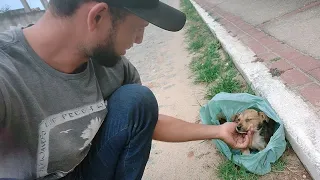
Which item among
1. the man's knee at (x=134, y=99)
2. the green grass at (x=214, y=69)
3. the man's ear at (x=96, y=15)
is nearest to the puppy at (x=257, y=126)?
the green grass at (x=214, y=69)

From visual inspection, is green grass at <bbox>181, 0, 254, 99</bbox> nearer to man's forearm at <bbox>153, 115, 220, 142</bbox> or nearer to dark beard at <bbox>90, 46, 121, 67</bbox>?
man's forearm at <bbox>153, 115, 220, 142</bbox>

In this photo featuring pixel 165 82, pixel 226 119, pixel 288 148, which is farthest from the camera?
pixel 165 82

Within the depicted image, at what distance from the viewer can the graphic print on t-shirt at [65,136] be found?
1242 mm

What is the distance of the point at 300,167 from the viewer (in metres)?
1.66

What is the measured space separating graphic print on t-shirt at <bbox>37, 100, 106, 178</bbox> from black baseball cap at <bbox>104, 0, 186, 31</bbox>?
0.49 m

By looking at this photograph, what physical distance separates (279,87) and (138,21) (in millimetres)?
1185

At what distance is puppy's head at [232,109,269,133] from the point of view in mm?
1866

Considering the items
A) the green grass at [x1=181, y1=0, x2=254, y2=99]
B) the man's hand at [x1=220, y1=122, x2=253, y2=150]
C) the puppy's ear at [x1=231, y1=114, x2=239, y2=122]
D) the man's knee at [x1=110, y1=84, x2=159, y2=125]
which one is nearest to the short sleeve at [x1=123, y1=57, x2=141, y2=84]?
the man's knee at [x1=110, y1=84, x2=159, y2=125]

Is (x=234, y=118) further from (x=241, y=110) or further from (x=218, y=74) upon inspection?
(x=218, y=74)

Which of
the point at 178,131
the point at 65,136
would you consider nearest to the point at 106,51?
the point at 65,136

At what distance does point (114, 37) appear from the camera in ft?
4.34

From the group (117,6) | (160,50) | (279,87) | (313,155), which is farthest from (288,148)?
(160,50)

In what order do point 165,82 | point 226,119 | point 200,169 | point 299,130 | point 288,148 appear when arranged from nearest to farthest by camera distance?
1. point 299,130
2. point 288,148
3. point 200,169
4. point 226,119
5. point 165,82

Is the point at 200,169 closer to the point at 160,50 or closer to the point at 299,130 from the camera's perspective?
the point at 299,130
